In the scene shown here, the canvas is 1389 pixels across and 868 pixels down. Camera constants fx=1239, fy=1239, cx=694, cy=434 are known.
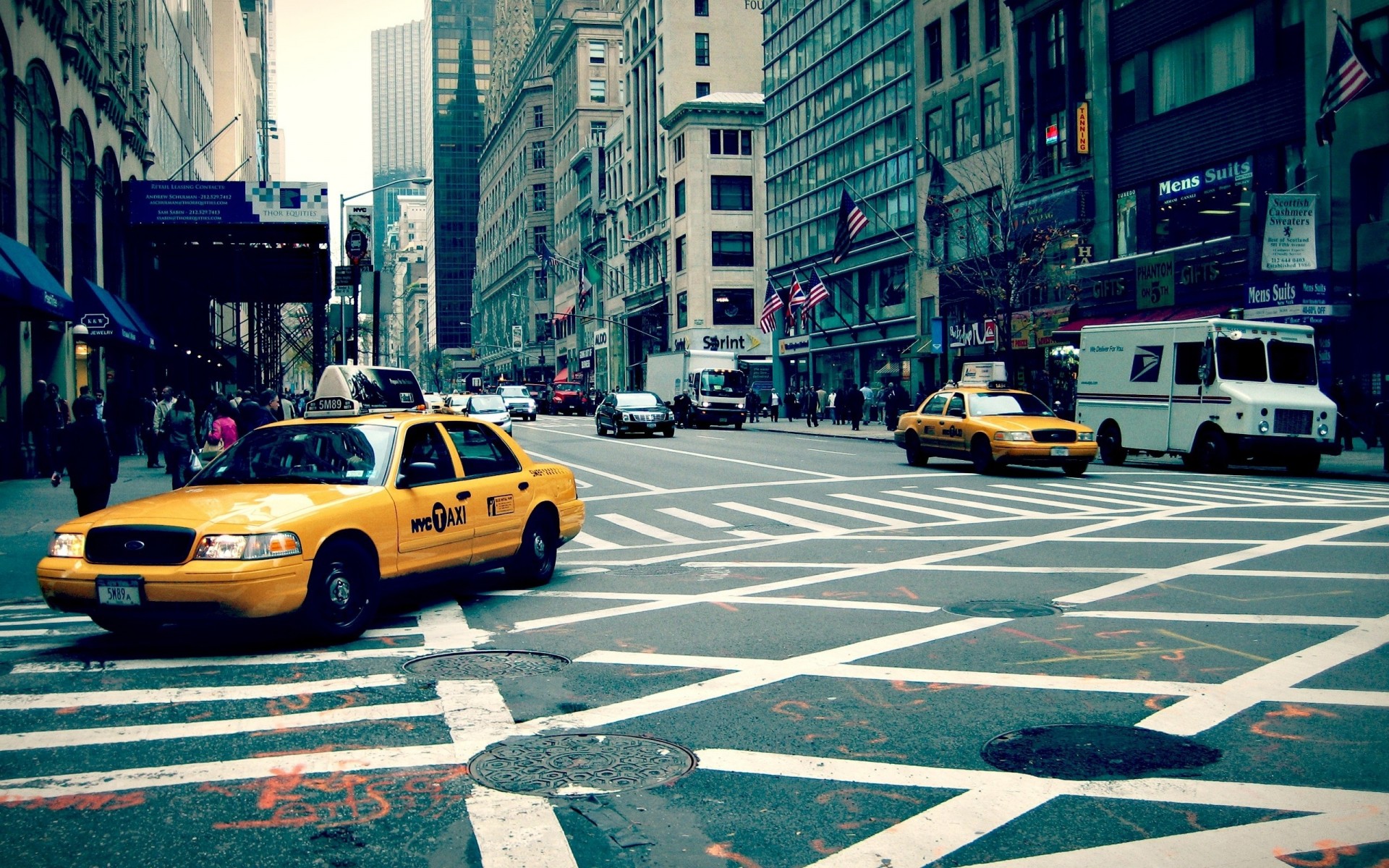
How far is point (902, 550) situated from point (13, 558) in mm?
9388

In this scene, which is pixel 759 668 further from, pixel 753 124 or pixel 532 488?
pixel 753 124

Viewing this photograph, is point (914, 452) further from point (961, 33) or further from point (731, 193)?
point (731, 193)

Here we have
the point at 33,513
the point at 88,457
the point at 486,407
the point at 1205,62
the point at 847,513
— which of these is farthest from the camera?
the point at 486,407

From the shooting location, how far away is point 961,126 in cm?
4797

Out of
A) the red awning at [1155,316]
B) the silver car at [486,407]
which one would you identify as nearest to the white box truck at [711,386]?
the silver car at [486,407]

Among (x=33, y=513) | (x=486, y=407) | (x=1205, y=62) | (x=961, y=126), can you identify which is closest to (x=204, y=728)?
(x=33, y=513)

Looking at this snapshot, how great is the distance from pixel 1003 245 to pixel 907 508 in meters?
23.8

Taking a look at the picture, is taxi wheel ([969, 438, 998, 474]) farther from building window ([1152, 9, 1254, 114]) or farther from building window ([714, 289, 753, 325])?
building window ([714, 289, 753, 325])

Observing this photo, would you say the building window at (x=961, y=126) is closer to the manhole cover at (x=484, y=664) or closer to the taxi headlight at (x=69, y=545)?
the manhole cover at (x=484, y=664)

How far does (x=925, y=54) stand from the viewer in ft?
167

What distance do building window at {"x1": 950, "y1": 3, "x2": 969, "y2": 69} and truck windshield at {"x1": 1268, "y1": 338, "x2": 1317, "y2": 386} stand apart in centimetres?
2736

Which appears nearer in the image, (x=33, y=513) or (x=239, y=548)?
(x=239, y=548)

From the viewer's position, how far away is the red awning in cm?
3219

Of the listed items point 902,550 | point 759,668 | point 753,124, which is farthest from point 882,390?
point 759,668
